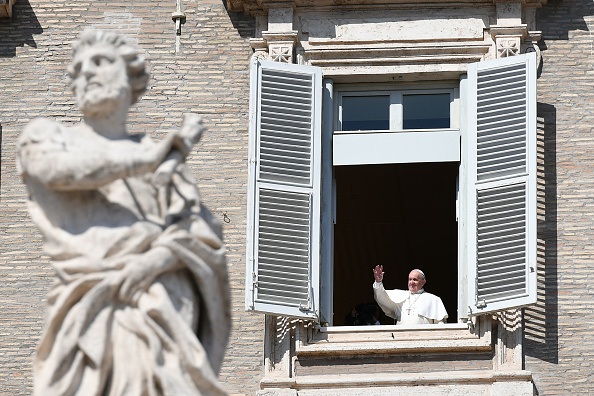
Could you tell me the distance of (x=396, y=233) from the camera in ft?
90.2

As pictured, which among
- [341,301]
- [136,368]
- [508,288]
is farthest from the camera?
[341,301]

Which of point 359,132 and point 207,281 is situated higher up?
point 359,132

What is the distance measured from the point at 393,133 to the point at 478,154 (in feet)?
2.41

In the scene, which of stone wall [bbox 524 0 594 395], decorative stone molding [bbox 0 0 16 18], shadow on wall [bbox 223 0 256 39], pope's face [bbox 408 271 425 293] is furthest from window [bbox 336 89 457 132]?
decorative stone molding [bbox 0 0 16 18]

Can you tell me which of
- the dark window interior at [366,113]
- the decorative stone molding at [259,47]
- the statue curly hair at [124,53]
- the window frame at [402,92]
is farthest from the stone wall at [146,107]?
the statue curly hair at [124,53]

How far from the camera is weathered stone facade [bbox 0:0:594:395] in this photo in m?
21.0

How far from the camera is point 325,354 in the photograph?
68.9 ft

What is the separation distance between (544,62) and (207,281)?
31.8 ft

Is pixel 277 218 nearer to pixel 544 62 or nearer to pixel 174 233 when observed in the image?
pixel 544 62

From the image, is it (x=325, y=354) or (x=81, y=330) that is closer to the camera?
(x=81, y=330)

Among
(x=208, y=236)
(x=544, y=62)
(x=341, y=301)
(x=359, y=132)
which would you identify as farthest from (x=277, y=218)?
(x=208, y=236)

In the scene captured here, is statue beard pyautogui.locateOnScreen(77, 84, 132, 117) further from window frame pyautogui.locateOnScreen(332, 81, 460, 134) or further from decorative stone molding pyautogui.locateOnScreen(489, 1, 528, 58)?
decorative stone molding pyautogui.locateOnScreen(489, 1, 528, 58)

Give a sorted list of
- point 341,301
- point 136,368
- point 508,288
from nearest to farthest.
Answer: point 136,368 < point 508,288 < point 341,301

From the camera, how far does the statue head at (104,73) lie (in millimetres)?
12719
